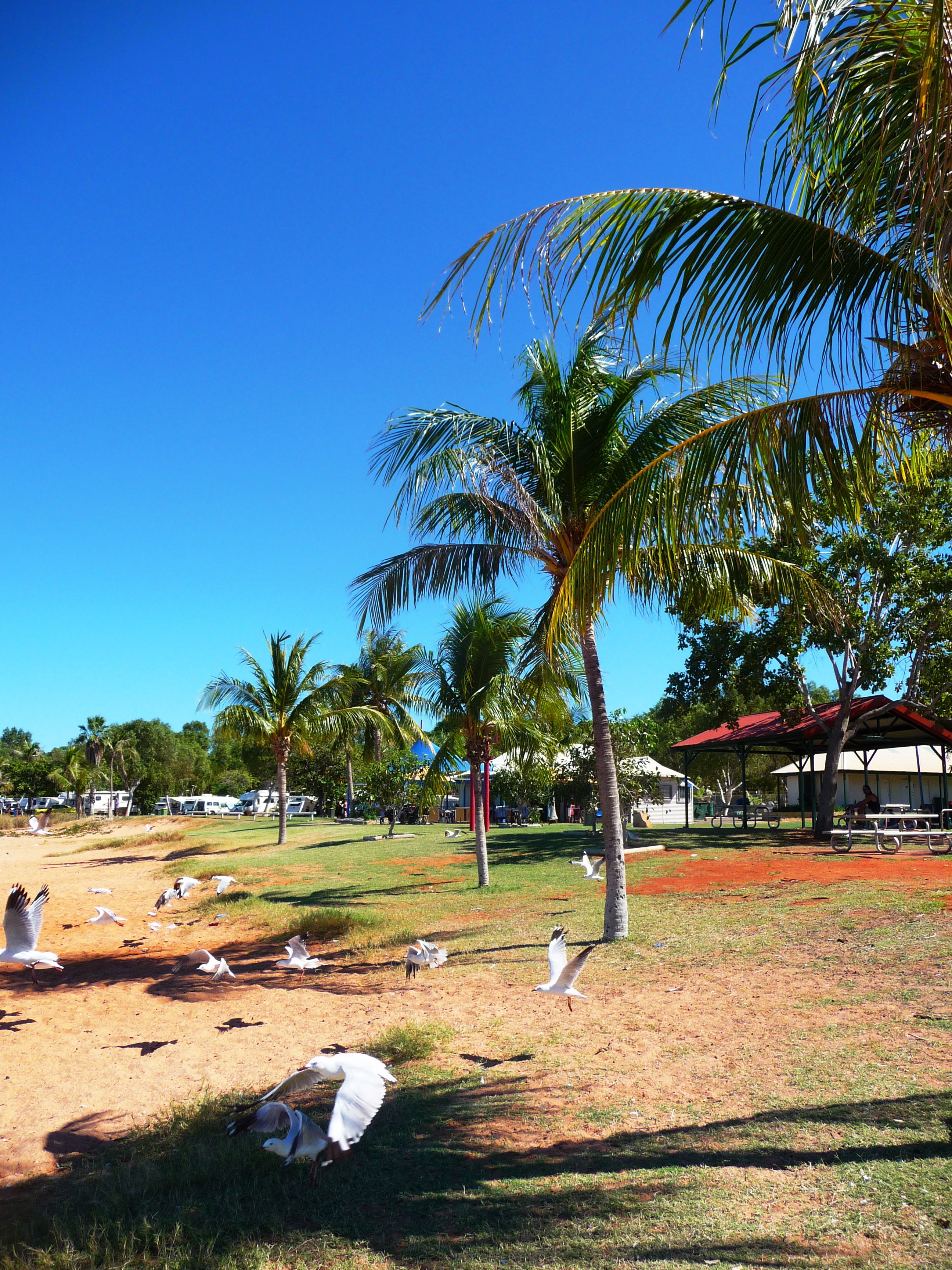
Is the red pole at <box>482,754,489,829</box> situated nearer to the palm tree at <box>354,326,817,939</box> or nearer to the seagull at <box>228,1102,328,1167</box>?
the palm tree at <box>354,326,817,939</box>

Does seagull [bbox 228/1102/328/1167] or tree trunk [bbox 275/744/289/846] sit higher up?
tree trunk [bbox 275/744/289/846]

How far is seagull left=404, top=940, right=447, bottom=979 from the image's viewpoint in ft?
28.0

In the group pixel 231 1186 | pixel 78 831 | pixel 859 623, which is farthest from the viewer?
pixel 78 831

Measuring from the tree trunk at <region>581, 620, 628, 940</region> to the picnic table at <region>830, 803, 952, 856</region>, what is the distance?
377 inches

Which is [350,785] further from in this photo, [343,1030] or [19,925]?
[343,1030]

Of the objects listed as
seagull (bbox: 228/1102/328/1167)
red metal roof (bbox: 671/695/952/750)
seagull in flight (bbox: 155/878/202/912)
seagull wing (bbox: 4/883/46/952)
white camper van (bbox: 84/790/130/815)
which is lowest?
white camper van (bbox: 84/790/130/815)

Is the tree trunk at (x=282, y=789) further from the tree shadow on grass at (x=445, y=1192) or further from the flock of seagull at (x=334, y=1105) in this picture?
the tree shadow on grass at (x=445, y=1192)

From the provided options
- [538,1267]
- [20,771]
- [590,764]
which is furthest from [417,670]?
[20,771]

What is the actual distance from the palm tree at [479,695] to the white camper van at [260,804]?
39.1m

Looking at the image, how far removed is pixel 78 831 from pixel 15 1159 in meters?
41.2

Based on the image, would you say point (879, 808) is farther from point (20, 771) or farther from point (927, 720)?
point (20, 771)

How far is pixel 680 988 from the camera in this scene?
7938 millimetres

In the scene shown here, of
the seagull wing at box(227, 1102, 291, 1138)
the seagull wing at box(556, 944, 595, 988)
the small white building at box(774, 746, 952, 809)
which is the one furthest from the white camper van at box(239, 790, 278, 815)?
the seagull wing at box(227, 1102, 291, 1138)

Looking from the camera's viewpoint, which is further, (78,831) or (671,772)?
(78,831)
